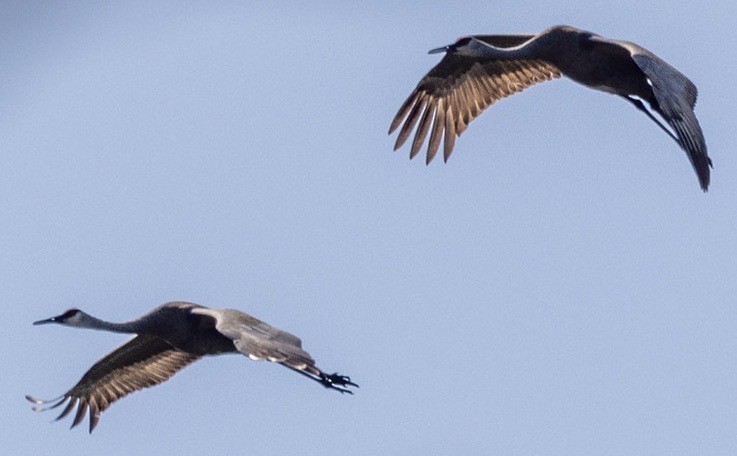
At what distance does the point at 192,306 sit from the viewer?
58.4 ft

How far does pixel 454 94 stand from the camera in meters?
Answer: 20.2

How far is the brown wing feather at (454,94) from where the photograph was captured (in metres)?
20.0

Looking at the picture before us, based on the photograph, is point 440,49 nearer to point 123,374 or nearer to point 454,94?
point 454,94

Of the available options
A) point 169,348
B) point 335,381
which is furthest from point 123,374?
point 335,381

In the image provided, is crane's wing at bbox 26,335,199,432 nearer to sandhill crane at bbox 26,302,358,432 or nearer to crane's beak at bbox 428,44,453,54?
sandhill crane at bbox 26,302,358,432

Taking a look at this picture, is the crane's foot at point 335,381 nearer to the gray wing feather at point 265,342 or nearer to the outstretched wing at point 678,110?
the gray wing feather at point 265,342

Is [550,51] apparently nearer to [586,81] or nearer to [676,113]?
[586,81]

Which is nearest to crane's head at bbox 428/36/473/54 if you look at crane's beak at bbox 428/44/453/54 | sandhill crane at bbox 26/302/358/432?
crane's beak at bbox 428/44/453/54

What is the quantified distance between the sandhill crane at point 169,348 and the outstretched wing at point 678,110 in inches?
148

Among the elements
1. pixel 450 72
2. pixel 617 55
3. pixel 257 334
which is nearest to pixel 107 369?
pixel 257 334

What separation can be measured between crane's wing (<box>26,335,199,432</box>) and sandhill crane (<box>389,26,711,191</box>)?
347 cm

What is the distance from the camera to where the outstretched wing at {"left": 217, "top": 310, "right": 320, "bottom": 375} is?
15336 millimetres

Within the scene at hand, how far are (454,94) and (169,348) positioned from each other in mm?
4300

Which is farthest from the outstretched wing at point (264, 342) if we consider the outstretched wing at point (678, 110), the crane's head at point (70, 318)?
the outstretched wing at point (678, 110)
